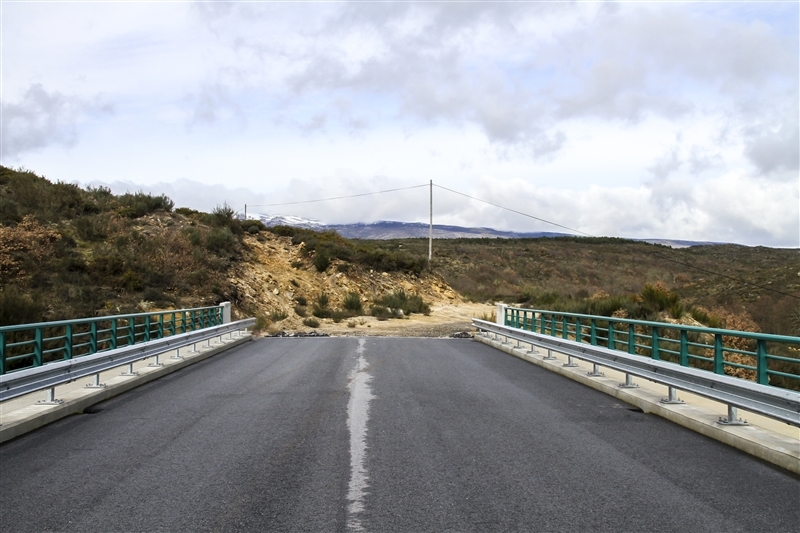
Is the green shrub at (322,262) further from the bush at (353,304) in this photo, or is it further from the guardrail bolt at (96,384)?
the guardrail bolt at (96,384)

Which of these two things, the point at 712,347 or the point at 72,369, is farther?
the point at 72,369

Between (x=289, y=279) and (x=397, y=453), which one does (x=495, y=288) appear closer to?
(x=289, y=279)

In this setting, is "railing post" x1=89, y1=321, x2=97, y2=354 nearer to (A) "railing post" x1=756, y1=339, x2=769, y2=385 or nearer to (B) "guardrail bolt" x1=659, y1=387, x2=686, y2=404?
(B) "guardrail bolt" x1=659, y1=387, x2=686, y2=404

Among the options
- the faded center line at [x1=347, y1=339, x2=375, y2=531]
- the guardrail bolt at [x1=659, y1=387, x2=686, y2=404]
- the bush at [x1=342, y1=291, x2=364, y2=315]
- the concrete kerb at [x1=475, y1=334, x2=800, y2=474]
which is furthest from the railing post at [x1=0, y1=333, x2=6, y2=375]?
the bush at [x1=342, y1=291, x2=364, y2=315]

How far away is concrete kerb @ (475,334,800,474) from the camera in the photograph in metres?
6.78

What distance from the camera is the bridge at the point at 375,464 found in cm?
513

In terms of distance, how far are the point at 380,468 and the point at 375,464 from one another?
0.50 ft

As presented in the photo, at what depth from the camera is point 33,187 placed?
35031 mm

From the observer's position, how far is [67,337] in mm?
10867

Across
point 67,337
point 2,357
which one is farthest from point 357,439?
point 67,337

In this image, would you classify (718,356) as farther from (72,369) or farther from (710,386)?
(72,369)

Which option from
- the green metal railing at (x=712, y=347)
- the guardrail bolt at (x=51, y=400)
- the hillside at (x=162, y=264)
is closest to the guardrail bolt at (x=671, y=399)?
the green metal railing at (x=712, y=347)

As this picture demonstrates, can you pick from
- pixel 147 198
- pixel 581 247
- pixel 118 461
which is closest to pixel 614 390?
pixel 118 461

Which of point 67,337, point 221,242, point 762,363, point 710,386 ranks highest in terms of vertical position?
point 221,242
